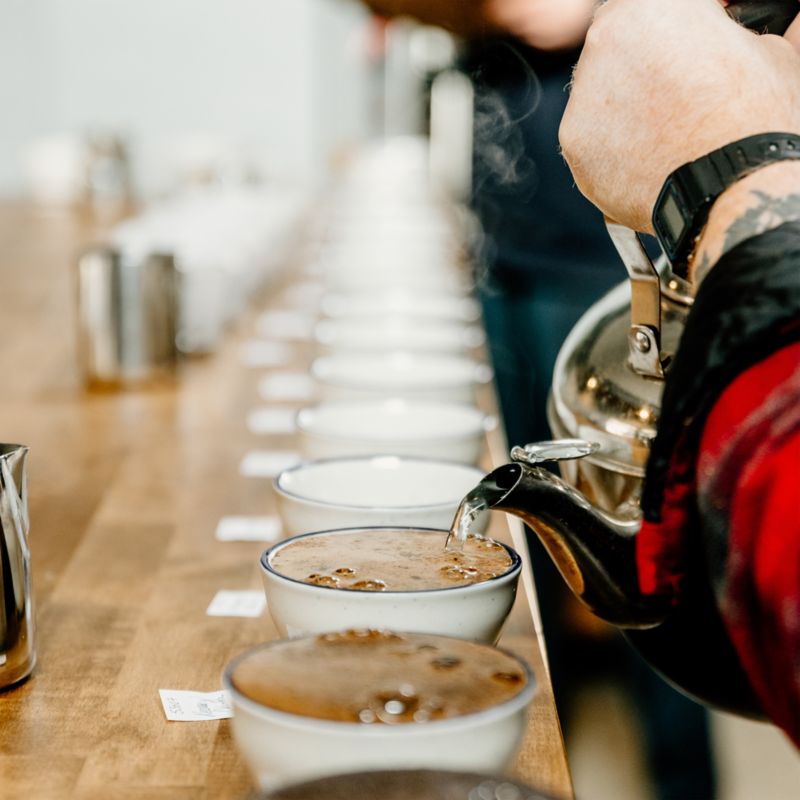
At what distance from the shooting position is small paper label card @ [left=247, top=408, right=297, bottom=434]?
1859mm

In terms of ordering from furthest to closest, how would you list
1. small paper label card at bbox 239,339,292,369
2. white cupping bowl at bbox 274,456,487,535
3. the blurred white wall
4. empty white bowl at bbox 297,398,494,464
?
the blurred white wall
small paper label card at bbox 239,339,292,369
empty white bowl at bbox 297,398,494,464
white cupping bowl at bbox 274,456,487,535

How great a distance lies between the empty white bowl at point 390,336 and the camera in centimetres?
187

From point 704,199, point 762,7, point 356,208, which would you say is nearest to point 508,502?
point 704,199

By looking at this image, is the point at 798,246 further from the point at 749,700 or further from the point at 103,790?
the point at 103,790

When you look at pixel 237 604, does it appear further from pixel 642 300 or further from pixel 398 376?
pixel 398 376

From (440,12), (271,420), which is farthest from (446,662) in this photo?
(440,12)

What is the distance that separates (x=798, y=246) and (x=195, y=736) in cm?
50

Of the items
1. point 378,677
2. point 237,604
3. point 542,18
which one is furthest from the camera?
point 542,18

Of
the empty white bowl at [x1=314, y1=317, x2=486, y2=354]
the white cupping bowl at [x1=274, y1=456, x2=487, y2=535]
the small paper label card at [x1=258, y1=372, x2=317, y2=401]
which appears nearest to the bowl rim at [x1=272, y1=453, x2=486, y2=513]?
Result: the white cupping bowl at [x1=274, y1=456, x2=487, y2=535]

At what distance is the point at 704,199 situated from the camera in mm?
720

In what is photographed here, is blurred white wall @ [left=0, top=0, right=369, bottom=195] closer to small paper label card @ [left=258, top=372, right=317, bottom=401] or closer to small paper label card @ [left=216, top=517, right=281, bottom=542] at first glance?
small paper label card @ [left=258, top=372, right=317, bottom=401]

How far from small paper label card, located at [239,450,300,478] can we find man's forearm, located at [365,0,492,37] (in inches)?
50.3

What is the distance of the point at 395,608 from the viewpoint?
2.49 ft

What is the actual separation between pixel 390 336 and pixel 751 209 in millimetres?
1273
